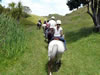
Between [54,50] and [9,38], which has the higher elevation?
[9,38]

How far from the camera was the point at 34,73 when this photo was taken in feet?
27.6

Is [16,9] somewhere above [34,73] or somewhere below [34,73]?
above

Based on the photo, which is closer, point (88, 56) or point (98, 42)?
point (88, 56)

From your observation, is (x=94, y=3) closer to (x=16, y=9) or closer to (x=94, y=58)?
(x=94, y=58)

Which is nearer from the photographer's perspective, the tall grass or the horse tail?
the horse tail

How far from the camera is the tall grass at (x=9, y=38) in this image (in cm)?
1008

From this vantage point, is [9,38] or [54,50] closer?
[54,50]

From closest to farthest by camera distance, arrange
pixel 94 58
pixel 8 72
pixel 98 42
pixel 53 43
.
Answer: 1. pixel 53 43
2. pixel 8 72
3. pixel 94 58
4. pixel 98 42

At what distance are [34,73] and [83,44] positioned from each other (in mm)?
6858

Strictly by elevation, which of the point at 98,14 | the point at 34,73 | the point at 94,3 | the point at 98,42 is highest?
the point at 94,3

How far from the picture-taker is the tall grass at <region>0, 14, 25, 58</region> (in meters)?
10.1

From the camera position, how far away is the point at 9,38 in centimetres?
1051

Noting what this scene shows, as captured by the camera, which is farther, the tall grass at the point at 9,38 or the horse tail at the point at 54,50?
the tall grass at the point at 9,38

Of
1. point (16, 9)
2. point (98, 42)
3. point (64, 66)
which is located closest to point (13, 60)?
point (64, 66)
